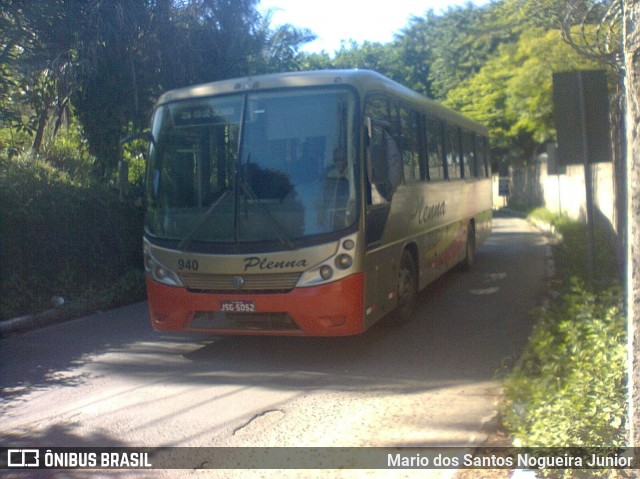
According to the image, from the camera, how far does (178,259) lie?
779 cm

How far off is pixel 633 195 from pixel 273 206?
403 centimetres

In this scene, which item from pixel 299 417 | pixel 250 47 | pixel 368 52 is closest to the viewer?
pixel 299 417

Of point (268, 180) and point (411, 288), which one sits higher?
point (268, 180)

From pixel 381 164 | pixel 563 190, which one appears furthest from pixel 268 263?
pixel 563 190

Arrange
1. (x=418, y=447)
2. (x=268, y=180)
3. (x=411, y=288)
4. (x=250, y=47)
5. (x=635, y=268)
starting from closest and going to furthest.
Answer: (x=635, y=268), (x=418, y=447), (x=268, y=180), (x=411, y=288), (x=250, y=47)

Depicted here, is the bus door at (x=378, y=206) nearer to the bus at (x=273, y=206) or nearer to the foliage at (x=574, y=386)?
the bus at (x=273, y=206)

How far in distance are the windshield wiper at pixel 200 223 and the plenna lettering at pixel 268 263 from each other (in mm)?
675

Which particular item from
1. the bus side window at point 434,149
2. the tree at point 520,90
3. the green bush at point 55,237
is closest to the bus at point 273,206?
the bus side window at point 434,149

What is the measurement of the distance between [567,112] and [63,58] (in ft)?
29.8

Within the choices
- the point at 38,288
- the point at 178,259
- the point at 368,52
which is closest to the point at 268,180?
the point at 178,259

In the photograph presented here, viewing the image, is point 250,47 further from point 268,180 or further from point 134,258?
point 268,180

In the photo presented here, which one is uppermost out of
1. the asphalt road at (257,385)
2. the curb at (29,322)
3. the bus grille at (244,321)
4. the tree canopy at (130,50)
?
the tree canopy at (130,50)

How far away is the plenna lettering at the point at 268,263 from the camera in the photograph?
24.0 feet

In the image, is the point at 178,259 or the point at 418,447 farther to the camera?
the point at 178,259
